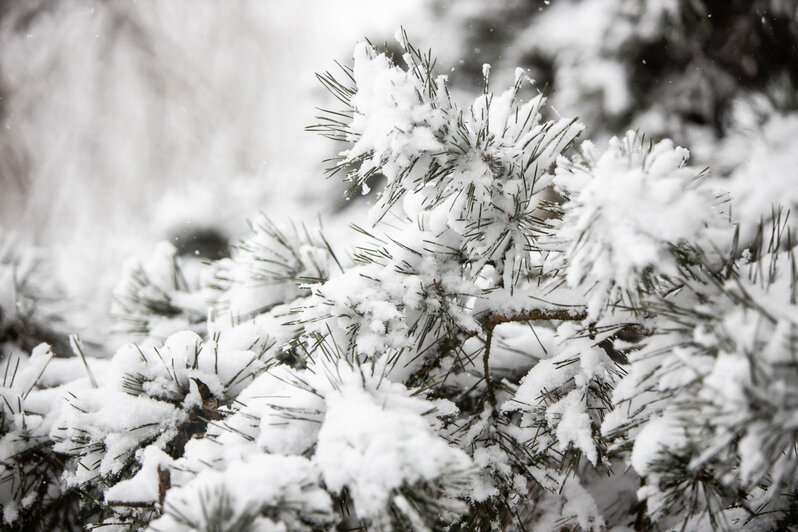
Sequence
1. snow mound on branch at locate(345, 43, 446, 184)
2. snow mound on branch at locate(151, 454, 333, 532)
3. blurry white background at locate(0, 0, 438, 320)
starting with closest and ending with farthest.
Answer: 1. snow mound on branch at locate(151, 454, 333, 532)
2. snow mound on branch at locate(345, 43, 446, 184)
3. blurry white background at locate(0, 0, 438, 320)

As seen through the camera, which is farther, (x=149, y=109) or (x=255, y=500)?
(x=149, y=109)

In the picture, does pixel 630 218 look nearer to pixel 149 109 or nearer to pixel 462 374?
pixel 462 374

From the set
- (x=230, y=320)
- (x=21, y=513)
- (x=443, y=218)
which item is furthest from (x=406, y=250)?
(x=21, y=513)

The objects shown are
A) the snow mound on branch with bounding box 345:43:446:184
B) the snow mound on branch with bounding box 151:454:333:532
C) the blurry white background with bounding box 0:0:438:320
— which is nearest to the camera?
the snow mound on branch with bounding box 151:454:333:532

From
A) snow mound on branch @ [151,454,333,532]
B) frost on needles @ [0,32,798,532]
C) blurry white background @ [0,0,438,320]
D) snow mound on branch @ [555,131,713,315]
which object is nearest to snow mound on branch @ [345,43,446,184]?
frost on needles @ [0,32,798,532]

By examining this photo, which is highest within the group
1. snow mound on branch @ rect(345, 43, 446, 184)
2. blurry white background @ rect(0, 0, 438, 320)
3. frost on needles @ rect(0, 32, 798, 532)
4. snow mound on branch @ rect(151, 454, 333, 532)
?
blurry white background @ rect(0, 0, 438, 320)

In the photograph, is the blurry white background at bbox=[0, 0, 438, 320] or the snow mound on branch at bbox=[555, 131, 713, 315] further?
the blurry white background at bbox=[0, 0, 438, 320]

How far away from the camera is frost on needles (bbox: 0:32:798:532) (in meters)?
0.48

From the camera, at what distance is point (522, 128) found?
0.71 metres

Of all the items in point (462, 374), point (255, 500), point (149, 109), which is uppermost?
point (149, 109)

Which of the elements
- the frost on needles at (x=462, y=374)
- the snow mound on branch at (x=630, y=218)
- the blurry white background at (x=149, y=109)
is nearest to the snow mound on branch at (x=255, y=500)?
the frost on needles at (x=462, y=374)

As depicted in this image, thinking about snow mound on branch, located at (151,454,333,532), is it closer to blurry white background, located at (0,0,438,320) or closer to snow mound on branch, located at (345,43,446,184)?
snow mound on branch, located at (345,43,446,184)

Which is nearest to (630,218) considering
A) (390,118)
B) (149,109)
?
(390,118)

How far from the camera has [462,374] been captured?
39.6 inches
